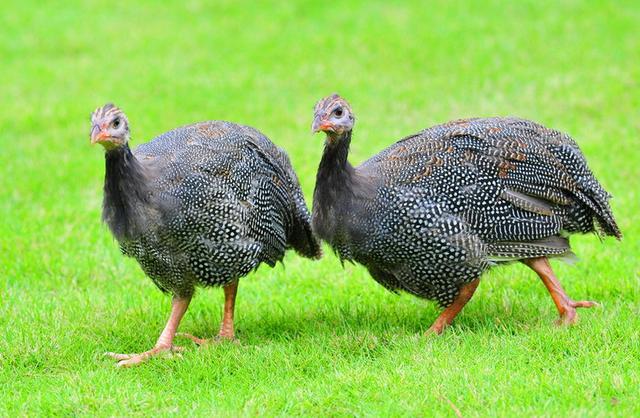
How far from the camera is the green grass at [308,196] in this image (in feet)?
16.9

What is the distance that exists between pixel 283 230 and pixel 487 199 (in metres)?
1.29

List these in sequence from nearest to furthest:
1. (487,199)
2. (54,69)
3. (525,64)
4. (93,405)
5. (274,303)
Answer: (93,405) < (487,199) < (274,303) < (525,64) < (54,69)

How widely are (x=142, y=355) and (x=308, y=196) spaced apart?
3573 millimetres

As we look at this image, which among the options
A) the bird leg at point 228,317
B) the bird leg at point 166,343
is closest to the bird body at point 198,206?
the bird leg at point 166,343

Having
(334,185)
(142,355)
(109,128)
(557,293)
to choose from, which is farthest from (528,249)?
(109,128)

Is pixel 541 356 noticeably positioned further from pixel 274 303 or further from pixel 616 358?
pixel 274 303

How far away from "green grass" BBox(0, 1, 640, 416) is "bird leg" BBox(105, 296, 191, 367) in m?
0.10

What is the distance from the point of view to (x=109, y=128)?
17.7ft

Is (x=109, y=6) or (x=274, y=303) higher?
(x=109, y=6)

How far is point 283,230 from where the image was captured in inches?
247

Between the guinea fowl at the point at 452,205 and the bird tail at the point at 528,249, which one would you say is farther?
the bird tail at the point at 528,249

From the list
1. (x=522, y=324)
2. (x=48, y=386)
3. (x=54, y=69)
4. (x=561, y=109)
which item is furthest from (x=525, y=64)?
(x=48, y=386)

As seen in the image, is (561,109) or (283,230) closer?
(283,230)

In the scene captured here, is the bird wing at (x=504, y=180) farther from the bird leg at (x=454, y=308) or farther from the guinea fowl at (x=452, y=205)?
the bird leg at (x=454, y=308)
